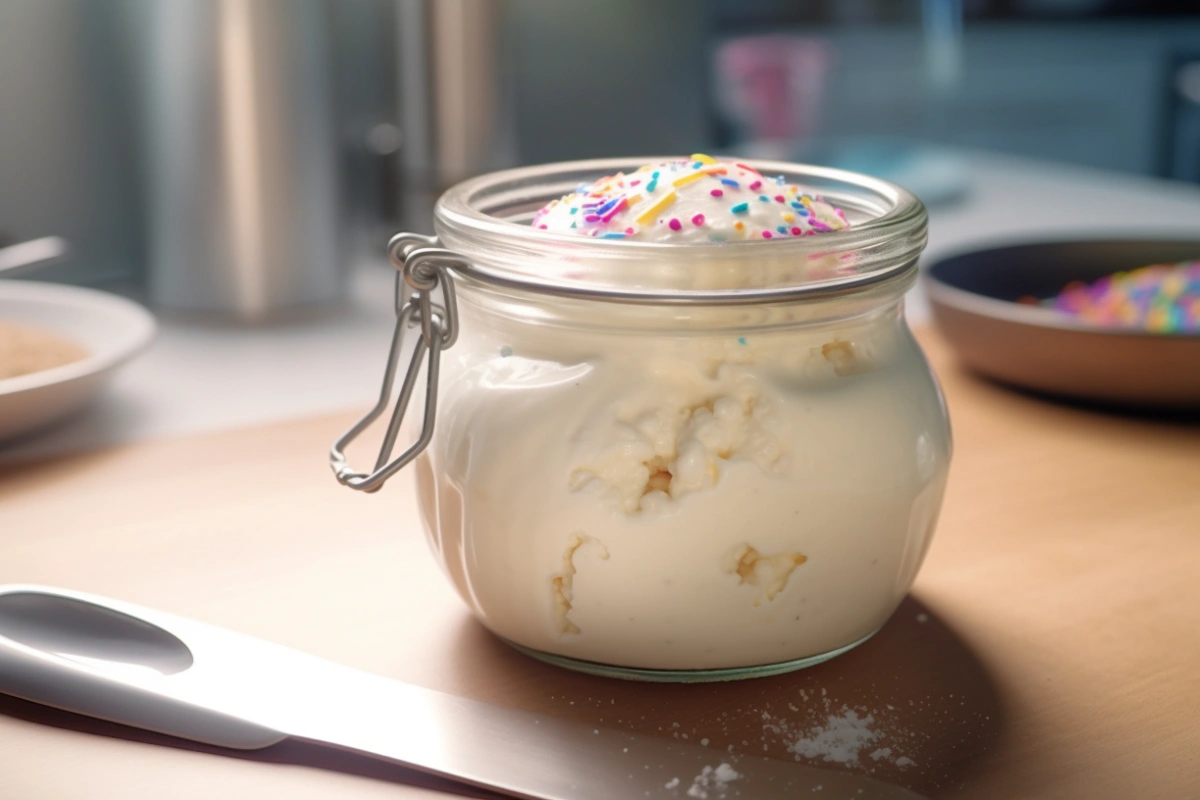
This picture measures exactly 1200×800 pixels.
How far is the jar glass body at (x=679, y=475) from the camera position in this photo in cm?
50

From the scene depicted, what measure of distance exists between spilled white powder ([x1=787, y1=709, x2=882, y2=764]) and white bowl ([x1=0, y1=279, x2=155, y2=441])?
54cm

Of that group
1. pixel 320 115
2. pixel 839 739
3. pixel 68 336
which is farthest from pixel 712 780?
pixel 320 115

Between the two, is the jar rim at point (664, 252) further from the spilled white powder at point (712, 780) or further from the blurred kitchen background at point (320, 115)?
the blurred kitchen background at point (320, 115)

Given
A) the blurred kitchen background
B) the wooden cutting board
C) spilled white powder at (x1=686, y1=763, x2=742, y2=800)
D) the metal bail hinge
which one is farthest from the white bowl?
spilled white powder at (x1=686, y1=763, x2=742, y2=800)

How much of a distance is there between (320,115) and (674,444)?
0.75 meters

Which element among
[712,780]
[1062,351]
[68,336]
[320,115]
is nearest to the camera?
[712,780]

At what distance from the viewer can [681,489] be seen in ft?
1.64

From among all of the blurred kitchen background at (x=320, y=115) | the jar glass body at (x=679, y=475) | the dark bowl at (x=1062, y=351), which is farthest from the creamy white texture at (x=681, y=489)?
the blurred kitchen background at (x=320, y=115)

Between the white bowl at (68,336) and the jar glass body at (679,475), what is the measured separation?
0.39 metres

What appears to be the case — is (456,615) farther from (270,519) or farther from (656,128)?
(656,128)

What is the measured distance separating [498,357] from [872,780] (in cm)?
22

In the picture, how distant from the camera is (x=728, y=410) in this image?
0.51 m

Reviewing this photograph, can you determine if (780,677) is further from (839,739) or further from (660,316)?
(660,316)

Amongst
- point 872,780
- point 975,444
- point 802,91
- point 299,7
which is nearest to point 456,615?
point 872,780
